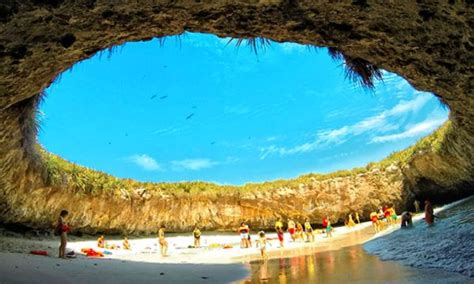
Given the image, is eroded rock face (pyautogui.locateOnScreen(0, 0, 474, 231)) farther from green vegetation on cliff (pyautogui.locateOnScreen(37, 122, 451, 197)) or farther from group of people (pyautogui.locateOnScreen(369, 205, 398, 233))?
group of people (pyautogui.locateOnScreen(369, 205, 398, 233))

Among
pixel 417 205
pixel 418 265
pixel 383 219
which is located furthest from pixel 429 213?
pixel 417 205

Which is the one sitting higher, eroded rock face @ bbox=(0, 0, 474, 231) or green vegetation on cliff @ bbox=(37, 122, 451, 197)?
green vegetation on cliff @ bbox=(37, 122, 451, 197)

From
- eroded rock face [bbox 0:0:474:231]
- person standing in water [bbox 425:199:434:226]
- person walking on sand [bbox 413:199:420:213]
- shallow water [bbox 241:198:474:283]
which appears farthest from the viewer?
person walking on sand [bbox 413:199:420:213]

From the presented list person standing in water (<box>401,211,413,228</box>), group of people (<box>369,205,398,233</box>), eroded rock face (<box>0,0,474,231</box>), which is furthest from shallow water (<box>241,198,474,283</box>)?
group of people (<box>369,205,398,233</box>)

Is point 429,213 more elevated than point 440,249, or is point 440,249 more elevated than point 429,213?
point 429,213

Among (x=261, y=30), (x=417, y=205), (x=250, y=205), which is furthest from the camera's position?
(x=250, y=205)

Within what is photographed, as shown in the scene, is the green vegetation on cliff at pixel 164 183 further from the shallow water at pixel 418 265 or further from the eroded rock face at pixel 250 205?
the shallow water at pixel 418 265

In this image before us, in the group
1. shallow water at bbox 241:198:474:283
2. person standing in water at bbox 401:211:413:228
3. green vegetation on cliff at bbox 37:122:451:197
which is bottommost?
shallow water at bbox 241:198:474:283

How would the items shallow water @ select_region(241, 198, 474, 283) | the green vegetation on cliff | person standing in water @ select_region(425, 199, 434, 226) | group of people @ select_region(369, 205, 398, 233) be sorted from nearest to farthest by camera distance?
shallow water @ select_region(241, 198, 474, 283), person standing in water @ select_region(425, 199, 434, 226), the green vegetation on cliff, group of people @ select_region(369, 205, 398, 233)

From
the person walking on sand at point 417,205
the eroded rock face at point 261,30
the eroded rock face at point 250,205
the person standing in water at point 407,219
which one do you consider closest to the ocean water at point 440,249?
the eroded rock face at point 261,30

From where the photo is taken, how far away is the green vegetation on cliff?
52.0ft

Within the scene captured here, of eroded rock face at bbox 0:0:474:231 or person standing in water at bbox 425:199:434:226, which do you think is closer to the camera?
eroded rock face at bbox 0:0:474:231

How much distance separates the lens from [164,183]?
78.7ft

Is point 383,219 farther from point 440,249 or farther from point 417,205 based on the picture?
point 440,249
